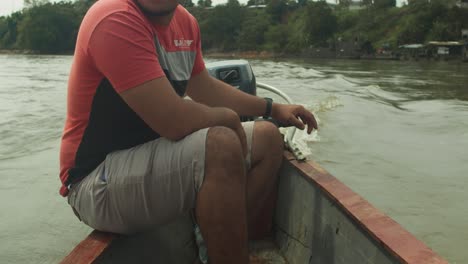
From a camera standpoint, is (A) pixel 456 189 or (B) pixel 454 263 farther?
(A) pixel 456 189

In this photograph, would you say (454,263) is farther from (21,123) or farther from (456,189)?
(21,123)

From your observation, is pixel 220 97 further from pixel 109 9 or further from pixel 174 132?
pixel 109 9

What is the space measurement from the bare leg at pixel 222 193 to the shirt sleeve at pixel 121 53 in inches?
11.7

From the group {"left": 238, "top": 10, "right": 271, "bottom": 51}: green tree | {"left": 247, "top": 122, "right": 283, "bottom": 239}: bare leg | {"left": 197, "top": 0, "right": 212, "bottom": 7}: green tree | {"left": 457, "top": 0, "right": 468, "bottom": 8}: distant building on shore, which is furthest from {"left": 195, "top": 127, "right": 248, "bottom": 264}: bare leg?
{"left": 197, "top": 0, "right": 212, "bottom": 7}: green tree

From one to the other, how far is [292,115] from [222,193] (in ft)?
2.79

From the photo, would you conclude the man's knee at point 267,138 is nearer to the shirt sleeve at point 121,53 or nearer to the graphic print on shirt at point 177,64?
the graphic print on shirt at point 177,64

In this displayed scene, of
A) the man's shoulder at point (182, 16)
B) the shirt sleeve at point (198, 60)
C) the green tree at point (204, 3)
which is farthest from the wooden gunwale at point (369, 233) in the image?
the green tree at point (204, 3)

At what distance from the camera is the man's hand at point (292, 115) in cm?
221

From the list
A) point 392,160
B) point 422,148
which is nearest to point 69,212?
point 392,160

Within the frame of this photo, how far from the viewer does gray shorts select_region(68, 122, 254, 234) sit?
1516 millimetres

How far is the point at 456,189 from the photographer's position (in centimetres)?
490

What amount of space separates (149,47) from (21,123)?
858cm

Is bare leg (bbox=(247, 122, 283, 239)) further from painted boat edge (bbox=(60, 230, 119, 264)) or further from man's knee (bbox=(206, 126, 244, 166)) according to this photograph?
painted boat edge (bbox=(60, 230, 119, 264))

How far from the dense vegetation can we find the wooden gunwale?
51691 millimetres
